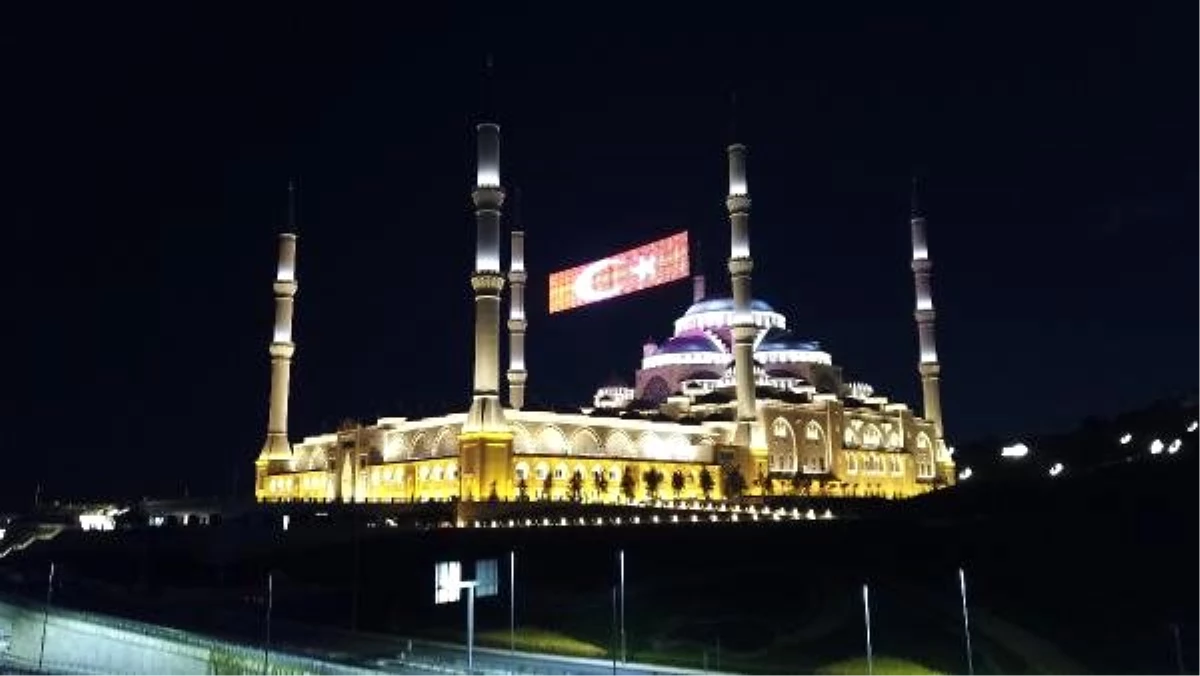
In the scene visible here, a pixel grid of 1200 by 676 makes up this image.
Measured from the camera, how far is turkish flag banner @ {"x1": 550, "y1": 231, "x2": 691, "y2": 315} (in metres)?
99.8

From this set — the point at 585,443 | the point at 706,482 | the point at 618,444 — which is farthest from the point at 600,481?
the point at 706,482

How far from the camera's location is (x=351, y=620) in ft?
172

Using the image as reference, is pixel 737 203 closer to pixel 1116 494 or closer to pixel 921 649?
pixel 1116 494

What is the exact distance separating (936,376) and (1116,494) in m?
43.9

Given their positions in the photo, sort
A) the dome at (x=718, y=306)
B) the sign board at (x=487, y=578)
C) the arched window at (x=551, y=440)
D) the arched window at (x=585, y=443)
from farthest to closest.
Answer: the dome at (x=718, y=306), the arched window at (x=585, y=443), the arched window at (x=551, y=440), the sign board at (x=487, y=578)

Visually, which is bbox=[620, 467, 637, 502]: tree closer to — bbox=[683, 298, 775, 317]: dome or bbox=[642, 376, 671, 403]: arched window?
bbox=[642, 376, 671, 403]: arched window

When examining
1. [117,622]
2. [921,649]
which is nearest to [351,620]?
[117,622]

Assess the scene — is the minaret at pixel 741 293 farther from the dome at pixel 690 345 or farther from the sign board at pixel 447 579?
the sign board at pixel 447 579

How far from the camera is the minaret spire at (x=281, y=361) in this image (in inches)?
3858

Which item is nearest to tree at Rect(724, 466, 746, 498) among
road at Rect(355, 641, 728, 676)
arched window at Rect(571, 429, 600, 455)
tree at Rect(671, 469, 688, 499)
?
tree at Rect(671, 469, 688, 499)

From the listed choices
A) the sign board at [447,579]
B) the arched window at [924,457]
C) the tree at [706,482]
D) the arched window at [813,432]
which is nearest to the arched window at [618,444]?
the tree at [706,482]

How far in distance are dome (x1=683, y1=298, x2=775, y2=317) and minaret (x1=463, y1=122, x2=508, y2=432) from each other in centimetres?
4521

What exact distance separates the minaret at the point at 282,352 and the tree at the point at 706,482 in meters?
35.7

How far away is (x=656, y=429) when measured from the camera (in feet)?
304
